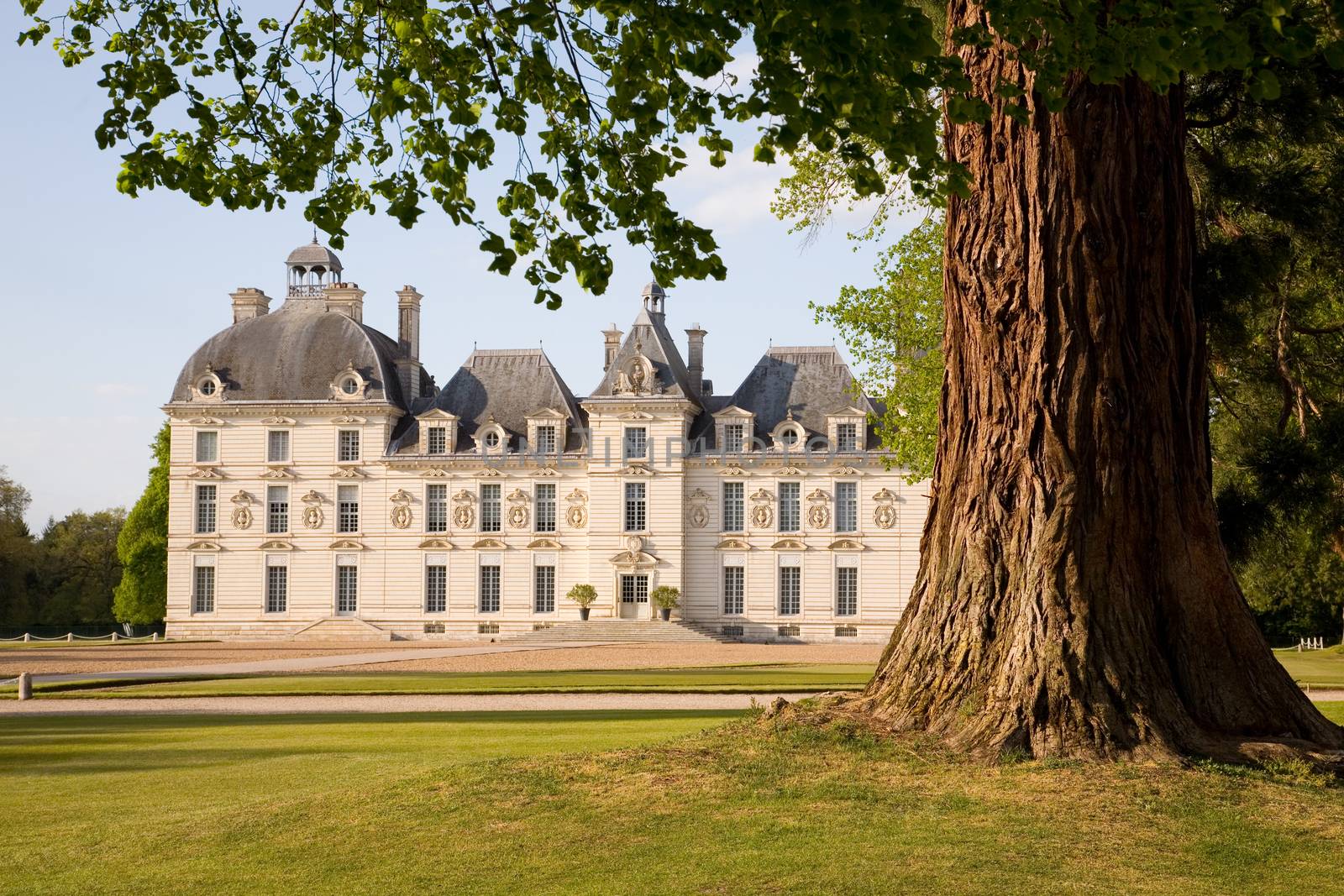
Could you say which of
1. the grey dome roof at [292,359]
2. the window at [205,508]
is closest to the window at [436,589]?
the grey dome roof at [292,359]

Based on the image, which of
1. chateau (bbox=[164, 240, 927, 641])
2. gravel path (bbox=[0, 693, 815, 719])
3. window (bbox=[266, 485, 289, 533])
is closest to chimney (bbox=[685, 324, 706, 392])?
chateau (bbox=[164, 240, 927, 641])

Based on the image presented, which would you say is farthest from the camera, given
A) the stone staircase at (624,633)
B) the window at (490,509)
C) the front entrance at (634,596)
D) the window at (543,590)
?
the window at (490,509)

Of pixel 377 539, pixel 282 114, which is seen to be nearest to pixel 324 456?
pixel 377 539

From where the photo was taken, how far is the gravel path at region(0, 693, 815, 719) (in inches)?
675

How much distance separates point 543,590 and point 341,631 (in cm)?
693

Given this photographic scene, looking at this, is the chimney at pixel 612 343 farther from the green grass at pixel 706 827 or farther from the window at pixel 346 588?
the green grass at pixel 706 827

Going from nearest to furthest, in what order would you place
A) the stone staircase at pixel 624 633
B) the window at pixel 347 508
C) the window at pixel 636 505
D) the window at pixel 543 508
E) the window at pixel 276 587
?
the stone staircase at pixel 624 633 → the window at pixel 636 505 → the window at pixel 543 508 → the window at pixel 347 508 → the window at pixel 276 587

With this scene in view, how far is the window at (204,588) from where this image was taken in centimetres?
5250

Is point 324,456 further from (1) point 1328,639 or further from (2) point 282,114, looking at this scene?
(2) point 282,114

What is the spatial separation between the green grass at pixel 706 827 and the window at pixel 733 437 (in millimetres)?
40504

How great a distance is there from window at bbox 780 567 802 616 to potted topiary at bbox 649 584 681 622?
3536 millimetres

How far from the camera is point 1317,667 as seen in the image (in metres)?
29.3

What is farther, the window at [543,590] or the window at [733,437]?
the window at [543,590]

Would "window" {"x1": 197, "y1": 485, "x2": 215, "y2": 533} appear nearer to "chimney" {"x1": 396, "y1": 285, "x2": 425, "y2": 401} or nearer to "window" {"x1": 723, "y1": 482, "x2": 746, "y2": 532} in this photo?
"chimney" {"x1": 396, "y1": 285, "x2": 425, "y2": 401}
